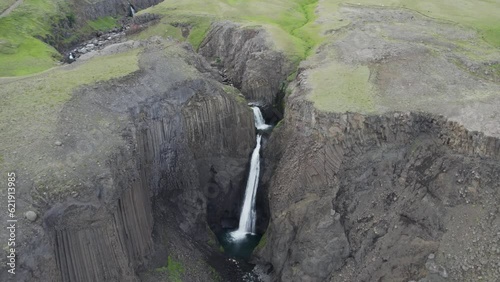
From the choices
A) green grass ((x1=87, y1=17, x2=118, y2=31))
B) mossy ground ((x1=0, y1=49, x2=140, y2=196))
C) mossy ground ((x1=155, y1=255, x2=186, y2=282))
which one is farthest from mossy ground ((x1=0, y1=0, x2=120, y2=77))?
mossy ground ((x1=155, y1=255, x2=186, y2=282))

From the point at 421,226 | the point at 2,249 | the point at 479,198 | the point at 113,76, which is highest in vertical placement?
the point at 113,76

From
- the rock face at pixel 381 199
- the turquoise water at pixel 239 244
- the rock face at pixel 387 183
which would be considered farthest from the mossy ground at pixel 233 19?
the turquoise water at pixel 239 244

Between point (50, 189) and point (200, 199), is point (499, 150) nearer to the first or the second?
point (200, 199)

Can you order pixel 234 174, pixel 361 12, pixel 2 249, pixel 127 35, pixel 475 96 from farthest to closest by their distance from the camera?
pixel 127 35 < pixel 361 12 < pixel 234 174 < pixel 475 96 < pixel 2 249

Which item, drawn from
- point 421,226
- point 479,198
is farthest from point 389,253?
point 479,198

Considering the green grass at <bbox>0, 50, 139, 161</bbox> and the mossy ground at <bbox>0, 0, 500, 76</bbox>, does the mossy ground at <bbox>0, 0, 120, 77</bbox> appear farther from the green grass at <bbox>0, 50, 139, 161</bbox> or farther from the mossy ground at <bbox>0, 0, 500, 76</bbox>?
the green grass at <bbox>0, 50, 139, 161</bbox>

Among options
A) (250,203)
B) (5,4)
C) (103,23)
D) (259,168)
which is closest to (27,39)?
(5,4)

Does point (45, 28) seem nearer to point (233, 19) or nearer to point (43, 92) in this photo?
point (233, 19)
